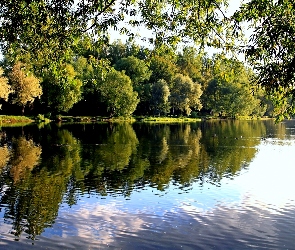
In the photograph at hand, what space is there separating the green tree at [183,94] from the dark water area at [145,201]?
2915 inches

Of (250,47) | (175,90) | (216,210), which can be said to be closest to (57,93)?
(175,90)

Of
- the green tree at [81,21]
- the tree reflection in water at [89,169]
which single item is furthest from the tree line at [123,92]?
the green tree at [81,21]

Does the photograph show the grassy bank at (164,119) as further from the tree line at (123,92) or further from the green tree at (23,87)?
the green tree at (23,87)

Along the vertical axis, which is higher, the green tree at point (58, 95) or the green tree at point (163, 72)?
the green tree at point (163, 72)

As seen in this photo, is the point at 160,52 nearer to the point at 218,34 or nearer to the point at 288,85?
the point at 218,34

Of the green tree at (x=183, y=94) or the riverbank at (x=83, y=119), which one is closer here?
the riverbank at (x=83, y=119)

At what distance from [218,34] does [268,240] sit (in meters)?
8.10

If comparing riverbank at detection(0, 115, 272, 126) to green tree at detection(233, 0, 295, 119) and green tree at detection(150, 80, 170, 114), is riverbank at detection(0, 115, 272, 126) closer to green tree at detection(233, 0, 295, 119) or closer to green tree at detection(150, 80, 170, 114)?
green tree at detection(150, 80, 170, 114)

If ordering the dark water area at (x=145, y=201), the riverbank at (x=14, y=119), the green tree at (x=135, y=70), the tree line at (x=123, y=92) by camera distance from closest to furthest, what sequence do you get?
the dark water area at (x=145, y=201)
the riverbank at (x=14, y=119)
the tree line at (x=123, y=92)
the green tree at (x=135, y=70)

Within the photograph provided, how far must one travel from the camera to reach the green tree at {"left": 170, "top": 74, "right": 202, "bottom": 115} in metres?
111

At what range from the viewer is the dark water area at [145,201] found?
14.5 m

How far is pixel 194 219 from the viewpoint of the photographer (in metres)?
17.0

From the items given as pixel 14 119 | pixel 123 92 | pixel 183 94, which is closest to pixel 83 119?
pixel 123 92

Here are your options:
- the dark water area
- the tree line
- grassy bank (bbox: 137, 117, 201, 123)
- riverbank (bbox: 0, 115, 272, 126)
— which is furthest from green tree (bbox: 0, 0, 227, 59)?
grassy bank (bbox: 137, 117, 201, 123)
